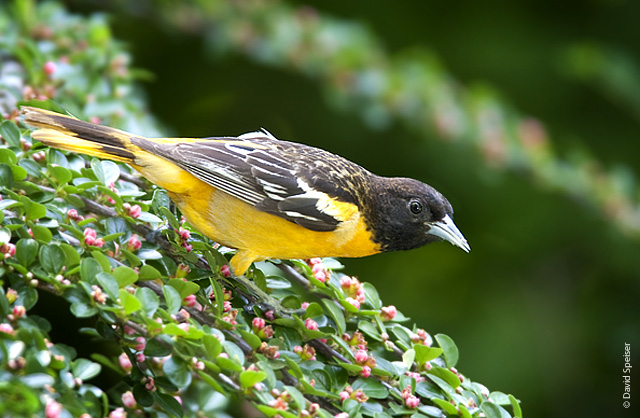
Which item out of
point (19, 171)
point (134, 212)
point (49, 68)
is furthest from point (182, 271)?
point (49, 68)

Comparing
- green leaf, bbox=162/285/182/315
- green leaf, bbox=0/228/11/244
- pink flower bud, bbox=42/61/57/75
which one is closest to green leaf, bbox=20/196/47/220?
green leaf, bbox=0/228/11/244

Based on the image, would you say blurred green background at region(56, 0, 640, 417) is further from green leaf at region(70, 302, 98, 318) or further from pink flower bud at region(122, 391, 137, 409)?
green leaf at region(70, 302, 98, 318)

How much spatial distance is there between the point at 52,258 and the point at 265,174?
1368 millimetres

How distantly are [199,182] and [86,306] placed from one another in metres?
1.29

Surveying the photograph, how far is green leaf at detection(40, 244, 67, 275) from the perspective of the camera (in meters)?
2.08

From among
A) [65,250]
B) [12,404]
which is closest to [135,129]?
[65,250]

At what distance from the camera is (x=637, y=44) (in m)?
6.63

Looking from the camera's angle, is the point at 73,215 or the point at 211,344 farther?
the point at 73,215

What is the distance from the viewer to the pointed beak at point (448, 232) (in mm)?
3477

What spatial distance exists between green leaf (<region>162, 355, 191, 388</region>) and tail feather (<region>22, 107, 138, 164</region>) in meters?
1.15

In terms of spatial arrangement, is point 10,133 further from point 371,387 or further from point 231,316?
point 371,387

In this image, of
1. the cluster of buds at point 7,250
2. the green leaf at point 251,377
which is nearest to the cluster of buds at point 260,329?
the green leaf at point 251,377

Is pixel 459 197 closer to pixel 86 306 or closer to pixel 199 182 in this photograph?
pixel 199 182

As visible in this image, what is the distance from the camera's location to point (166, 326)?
194 cm
